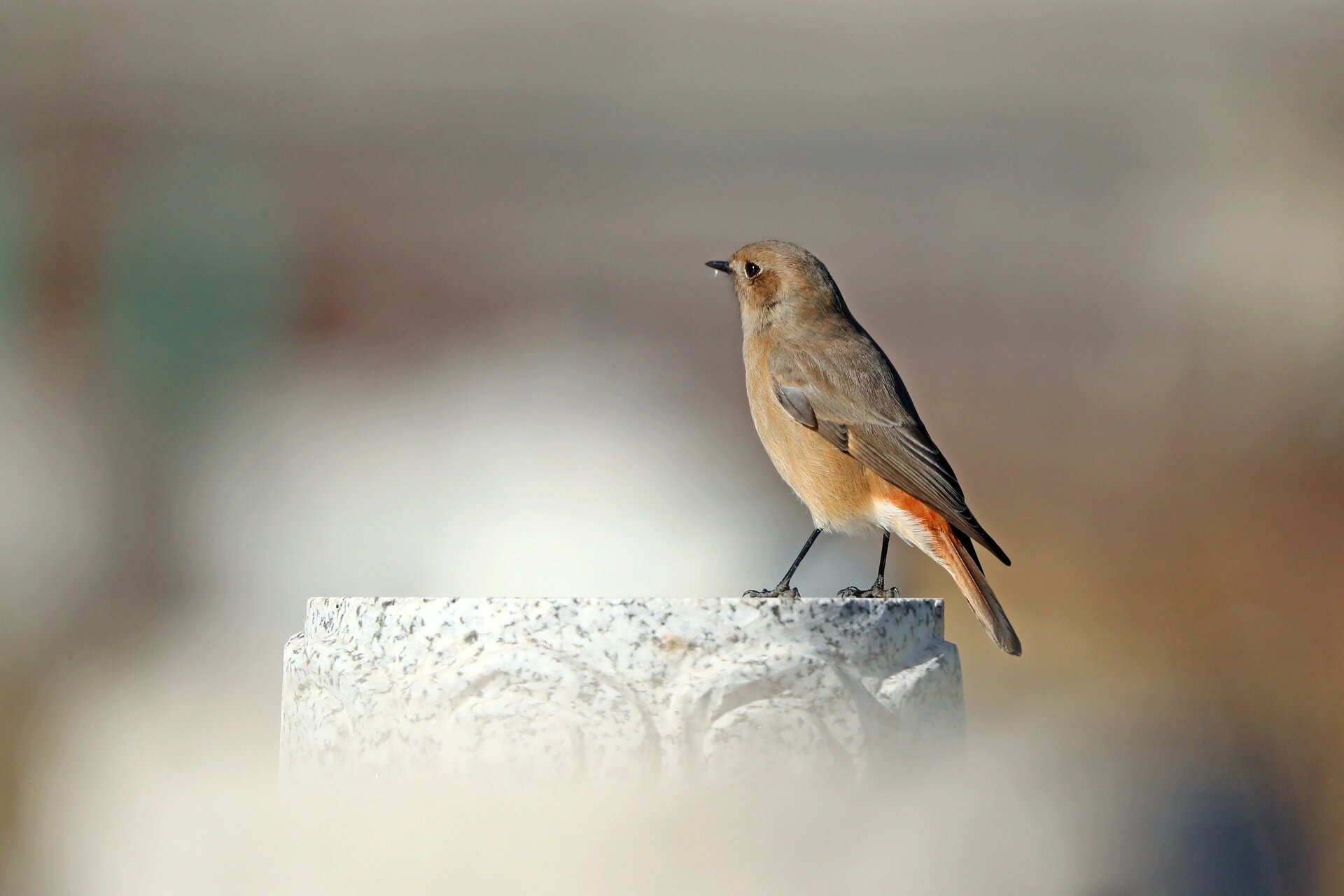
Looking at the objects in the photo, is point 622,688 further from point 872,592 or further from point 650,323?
point 650,323

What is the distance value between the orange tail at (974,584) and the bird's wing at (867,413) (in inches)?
2.4

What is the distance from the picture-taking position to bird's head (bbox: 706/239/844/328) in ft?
9.34

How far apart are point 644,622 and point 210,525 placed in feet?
13.2

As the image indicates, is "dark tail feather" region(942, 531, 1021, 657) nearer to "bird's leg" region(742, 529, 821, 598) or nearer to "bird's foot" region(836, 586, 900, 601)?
"bird's foot" region(836, 586, 900, 601)

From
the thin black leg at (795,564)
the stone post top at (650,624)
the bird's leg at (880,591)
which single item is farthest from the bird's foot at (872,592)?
the stone post top at (650,624)

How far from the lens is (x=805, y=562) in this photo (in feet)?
11.6

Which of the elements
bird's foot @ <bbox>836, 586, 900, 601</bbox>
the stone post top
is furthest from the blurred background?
the stone post top

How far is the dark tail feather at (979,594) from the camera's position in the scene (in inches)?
86.0

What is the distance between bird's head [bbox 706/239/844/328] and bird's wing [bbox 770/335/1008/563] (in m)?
0.15

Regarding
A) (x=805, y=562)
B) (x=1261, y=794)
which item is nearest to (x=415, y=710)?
(x=805, y=562)

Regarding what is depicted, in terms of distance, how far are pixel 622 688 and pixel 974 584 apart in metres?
1.12

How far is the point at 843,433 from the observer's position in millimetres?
2531

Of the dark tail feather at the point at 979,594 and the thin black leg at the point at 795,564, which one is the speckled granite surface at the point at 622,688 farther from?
the thin black leg at the point at 795,564

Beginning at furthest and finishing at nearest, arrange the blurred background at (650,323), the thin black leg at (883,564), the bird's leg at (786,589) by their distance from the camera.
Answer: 1. the blurred background at (650,323)
2. the thin black leg at (883,564)
3. the bird's leg at (786,589)
